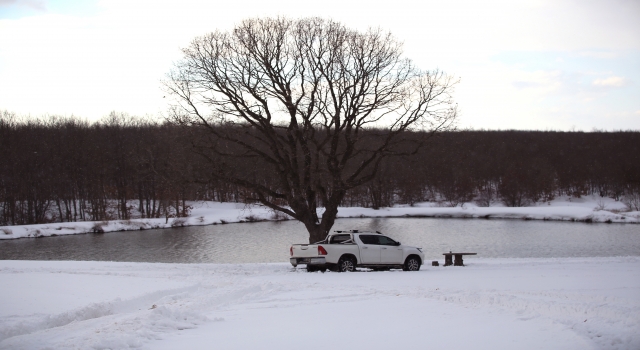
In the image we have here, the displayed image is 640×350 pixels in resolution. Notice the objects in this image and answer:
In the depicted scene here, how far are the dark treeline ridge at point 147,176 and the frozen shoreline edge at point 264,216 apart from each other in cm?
314

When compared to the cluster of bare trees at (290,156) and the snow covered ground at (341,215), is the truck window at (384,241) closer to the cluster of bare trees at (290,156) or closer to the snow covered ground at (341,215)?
the cluster of bare trees at (290,156)

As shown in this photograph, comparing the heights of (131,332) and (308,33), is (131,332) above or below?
below

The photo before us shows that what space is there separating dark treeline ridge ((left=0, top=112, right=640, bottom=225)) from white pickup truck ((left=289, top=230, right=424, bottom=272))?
14.0m

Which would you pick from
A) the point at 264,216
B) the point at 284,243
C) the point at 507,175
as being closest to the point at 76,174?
the point at 264,216

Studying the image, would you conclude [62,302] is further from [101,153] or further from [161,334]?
[101,153]

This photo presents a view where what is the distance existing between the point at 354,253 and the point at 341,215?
5616cm

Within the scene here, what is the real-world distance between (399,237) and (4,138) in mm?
58985

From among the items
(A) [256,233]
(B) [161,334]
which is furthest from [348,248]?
(A) [256,233]

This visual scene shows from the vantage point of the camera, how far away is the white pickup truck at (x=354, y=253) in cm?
2102

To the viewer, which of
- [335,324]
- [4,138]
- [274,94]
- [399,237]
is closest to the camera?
[335,324]

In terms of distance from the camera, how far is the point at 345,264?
21.2 metres

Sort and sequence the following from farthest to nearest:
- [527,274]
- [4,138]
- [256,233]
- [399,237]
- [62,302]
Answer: [4,138], [256,233], [399,237], [527,274], [62,302]

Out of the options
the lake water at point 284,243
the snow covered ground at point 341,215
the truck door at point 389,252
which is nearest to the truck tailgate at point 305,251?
the truck door at point 389,252

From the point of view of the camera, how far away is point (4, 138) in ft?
243
